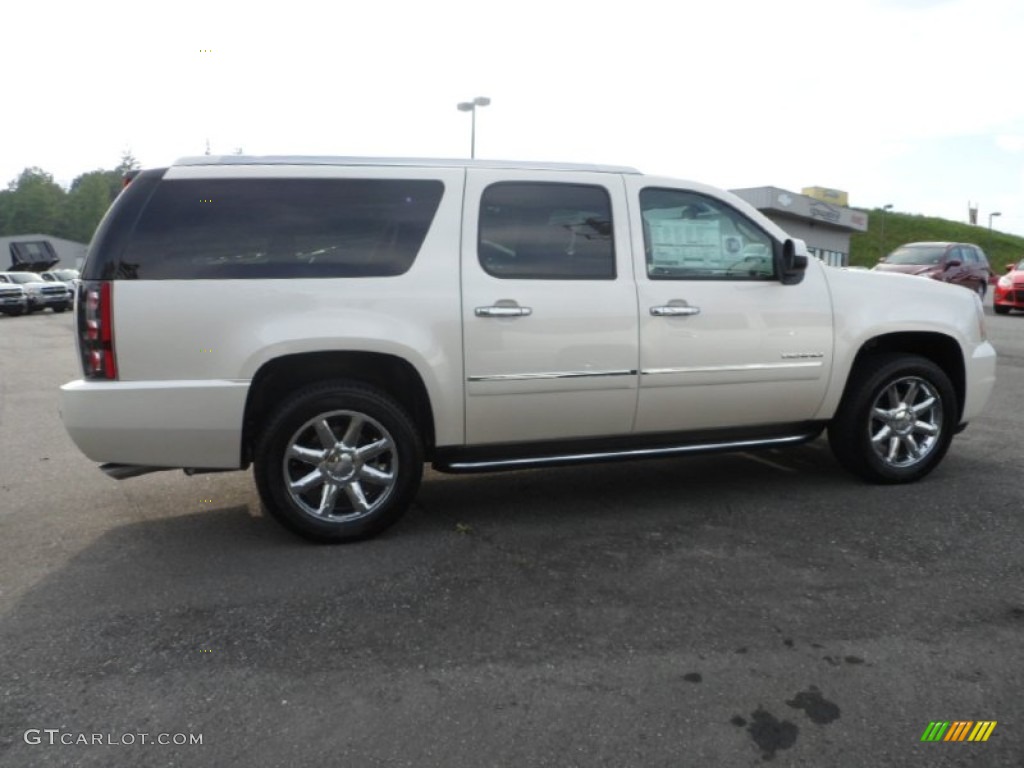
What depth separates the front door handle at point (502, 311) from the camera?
4.34 m

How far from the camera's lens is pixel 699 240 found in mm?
4855

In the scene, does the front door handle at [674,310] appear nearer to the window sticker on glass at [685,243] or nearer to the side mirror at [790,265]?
the window sticker on glass at [685,243]

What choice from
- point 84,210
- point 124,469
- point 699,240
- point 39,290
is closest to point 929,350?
point 699,240

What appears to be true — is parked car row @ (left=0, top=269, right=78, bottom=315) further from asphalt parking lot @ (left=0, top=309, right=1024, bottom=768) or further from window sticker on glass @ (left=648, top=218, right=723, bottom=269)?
window sticker on glass @ (left=648, top=218, right=723, bottom=269)

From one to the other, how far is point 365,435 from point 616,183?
191cm

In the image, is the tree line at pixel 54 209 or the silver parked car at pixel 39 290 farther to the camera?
the tree line at pixel 54 209

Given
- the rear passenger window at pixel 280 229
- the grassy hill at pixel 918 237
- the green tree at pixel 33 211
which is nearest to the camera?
the rear passenger window at pixel 280 229

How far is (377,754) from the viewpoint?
2.53m

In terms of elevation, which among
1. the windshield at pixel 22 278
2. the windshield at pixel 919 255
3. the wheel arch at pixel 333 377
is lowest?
the windshield at pixel 22 278

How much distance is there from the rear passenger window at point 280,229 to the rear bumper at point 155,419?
→ 530mm

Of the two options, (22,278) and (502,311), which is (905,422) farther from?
(22,278)

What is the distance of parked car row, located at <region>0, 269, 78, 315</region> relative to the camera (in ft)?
97.8

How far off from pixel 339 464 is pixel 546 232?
1594mm

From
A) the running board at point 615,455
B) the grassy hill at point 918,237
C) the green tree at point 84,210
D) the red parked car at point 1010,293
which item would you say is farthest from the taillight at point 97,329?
the green tree at point 84,210
